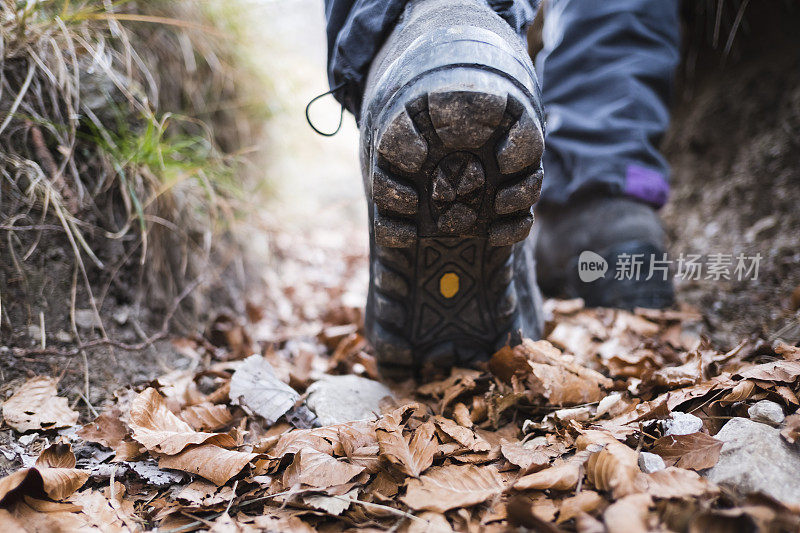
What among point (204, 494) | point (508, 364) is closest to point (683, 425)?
point (508, 364)

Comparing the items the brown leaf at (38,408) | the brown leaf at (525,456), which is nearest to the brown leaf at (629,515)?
the brown leaf at (525,456)

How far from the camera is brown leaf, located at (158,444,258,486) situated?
0.79 meters

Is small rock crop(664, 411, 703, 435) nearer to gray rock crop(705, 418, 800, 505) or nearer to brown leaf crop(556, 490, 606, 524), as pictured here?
gray rock crop(705, 418, 800, 505)

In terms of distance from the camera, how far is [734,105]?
1.97 m

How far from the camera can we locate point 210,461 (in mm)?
813

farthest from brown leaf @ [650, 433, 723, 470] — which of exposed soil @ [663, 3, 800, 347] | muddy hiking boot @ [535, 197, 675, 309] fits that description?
muddy hiking boot @ [535, 197, 675, 309]

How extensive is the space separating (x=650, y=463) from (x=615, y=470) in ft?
0.26

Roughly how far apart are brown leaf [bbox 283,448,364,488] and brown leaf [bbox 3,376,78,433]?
474 millimetres

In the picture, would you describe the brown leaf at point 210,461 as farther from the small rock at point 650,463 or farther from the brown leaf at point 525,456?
the small rock at point 650,463

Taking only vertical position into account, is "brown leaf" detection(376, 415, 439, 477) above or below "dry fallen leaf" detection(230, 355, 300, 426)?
above

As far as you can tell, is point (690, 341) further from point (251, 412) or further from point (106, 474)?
point (106, 474)

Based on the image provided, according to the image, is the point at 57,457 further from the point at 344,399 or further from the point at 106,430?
the point at 344,399

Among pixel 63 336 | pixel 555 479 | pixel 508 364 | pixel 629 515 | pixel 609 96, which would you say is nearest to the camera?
pixel 629 515

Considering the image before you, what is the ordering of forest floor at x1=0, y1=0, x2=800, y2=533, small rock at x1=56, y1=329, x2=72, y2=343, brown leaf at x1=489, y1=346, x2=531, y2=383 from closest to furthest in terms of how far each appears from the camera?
forest floor at x1=0, y1=0, x2=800, y2=533 < brown leaf at x1=489, y1=346, x2=531, y2=383 < small rock at x1=56, y1=329, x2=72, y2=343
